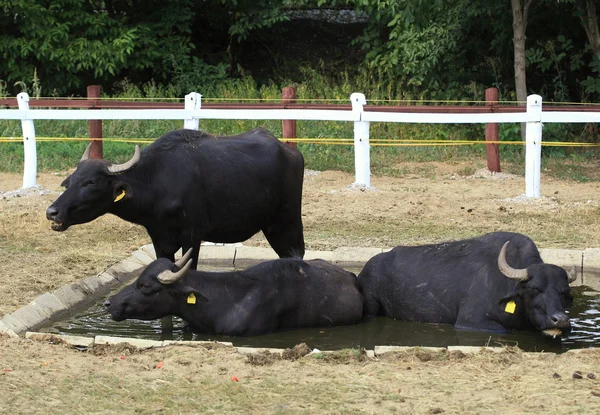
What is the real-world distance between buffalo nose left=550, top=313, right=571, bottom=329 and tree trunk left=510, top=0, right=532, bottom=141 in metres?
11.7

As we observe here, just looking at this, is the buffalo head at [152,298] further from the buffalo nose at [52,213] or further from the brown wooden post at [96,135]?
the brown wooden post at [96,135]

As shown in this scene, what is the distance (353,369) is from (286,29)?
21.3 metres

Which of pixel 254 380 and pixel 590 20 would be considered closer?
pixel 254 380

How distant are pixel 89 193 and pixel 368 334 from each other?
10.0 ft

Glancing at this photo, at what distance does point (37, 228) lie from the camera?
13117 mm

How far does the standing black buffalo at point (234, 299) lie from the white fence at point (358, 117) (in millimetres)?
6651

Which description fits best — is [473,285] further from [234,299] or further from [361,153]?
A: [361,153]

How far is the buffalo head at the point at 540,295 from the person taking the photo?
8547mm

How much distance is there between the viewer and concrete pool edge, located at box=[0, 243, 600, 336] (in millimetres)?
9086

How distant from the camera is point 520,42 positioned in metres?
19.6

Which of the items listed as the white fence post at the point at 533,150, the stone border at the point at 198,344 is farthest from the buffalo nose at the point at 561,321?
the white fence post at the point at 533,150

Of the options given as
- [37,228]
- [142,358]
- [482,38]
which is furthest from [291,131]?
[142,358]

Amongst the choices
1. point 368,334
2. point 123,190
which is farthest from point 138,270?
point 368,334

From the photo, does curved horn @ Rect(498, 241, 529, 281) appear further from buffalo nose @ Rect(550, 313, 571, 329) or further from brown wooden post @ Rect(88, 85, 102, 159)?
brown wooden post @ Rect(88, 85, 102, 159)
